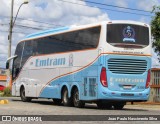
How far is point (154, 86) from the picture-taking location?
1153 inches

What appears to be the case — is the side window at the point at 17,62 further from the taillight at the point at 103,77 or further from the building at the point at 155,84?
the taillight at the point at 103,77

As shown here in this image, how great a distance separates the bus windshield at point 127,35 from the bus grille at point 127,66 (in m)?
0.65

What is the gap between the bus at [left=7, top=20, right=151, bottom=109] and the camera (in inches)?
783

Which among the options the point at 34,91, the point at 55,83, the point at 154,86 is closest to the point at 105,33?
the point at 55,83

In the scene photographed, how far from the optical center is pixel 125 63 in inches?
794

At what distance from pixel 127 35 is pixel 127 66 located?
1345 mm

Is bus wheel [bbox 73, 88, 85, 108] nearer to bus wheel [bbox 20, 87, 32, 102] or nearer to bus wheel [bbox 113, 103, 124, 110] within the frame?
bus wheel [bbox 113, 103, 124, 110]

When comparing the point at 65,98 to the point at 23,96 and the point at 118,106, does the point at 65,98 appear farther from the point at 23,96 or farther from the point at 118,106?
the point at 23,96

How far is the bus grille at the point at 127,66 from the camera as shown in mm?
19984

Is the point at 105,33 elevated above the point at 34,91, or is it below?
above

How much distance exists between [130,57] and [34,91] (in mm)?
7875

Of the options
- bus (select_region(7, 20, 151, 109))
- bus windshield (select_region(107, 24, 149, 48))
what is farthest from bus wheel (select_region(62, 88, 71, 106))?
bus windshield (select_region(107, 24, 149, 48))

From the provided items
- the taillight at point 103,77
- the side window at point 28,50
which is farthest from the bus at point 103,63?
the side window at point 28,50

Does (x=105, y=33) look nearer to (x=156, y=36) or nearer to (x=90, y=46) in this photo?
(x=90, y=46)
